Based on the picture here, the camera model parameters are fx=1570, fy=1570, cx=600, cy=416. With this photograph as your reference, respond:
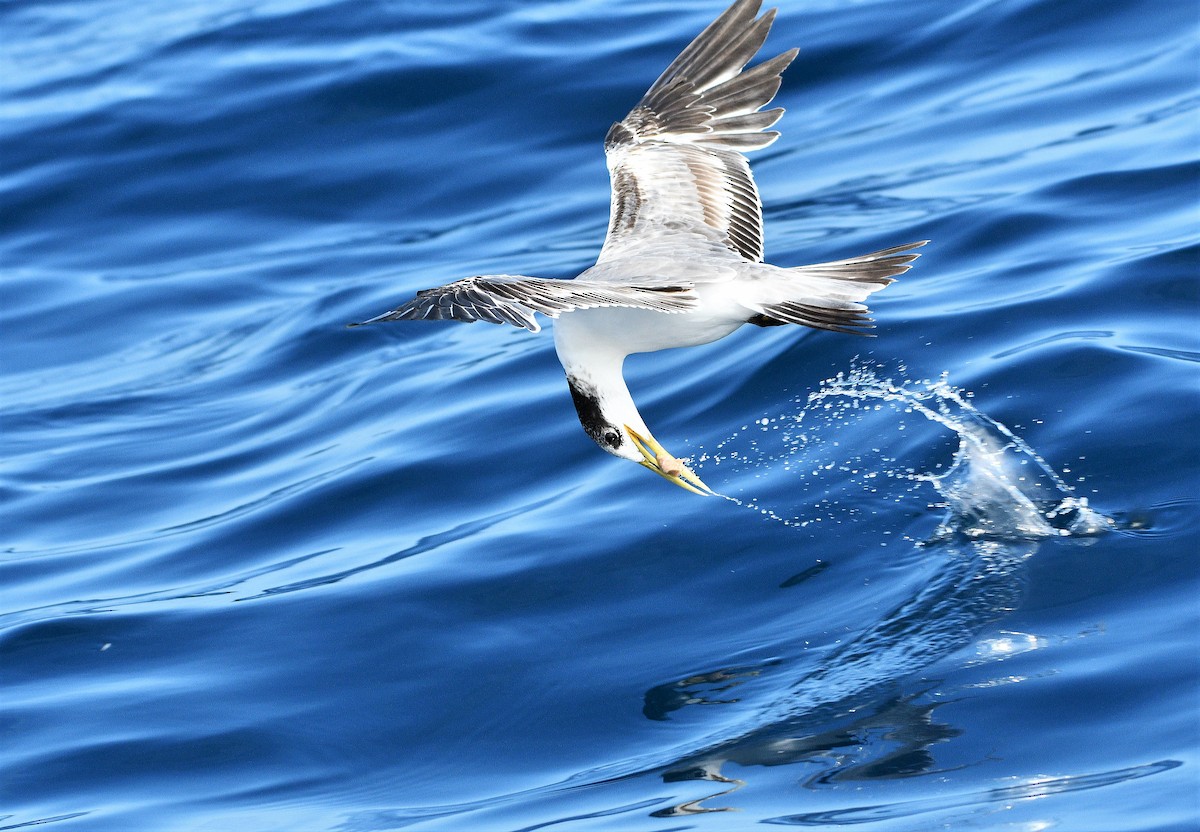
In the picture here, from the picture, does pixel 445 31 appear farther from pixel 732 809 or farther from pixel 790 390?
pixel 732 809

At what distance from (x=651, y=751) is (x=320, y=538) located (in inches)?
128

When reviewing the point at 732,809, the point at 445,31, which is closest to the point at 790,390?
the point at 732,809

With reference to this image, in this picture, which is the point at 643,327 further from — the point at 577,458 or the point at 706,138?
the point at 577,458

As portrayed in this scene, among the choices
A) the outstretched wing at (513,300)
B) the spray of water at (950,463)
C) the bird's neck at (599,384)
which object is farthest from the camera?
the spray of water at (950,463)

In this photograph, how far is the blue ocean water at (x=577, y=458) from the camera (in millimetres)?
5980

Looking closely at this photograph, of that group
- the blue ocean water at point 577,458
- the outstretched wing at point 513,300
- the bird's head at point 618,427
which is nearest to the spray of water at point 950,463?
the blue ocean water at point 577,458

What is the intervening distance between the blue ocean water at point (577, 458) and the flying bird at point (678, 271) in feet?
3.70

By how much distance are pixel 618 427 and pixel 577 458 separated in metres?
2.40

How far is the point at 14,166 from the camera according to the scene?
14.3 m

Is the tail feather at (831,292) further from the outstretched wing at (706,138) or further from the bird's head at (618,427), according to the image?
the outstretched wing at (706,138)

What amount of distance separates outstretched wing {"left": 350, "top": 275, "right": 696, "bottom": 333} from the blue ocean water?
5.67 ft

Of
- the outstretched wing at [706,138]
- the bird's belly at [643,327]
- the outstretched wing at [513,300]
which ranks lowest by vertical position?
the outstretched wing at [513,300]

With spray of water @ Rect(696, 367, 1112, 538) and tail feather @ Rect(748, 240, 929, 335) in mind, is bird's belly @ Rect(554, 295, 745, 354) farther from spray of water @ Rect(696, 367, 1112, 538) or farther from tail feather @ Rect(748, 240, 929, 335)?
spray of water @ Rect(696, 367, 1112, 538)

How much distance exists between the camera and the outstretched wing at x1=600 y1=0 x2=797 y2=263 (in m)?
7.62
